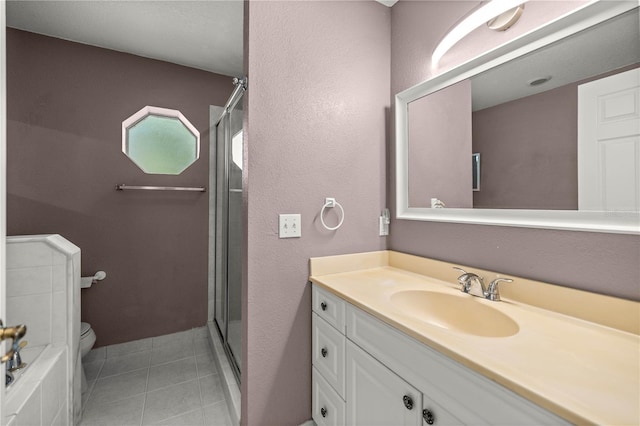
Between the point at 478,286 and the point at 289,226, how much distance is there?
0.87 meters

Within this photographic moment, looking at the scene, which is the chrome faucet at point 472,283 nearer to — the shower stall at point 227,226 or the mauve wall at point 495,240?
the mauve wall at point 495,240

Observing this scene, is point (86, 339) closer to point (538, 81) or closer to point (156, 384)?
point (156, 384)

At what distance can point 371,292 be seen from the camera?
1.13 metres

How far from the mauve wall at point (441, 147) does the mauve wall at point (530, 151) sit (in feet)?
0.23

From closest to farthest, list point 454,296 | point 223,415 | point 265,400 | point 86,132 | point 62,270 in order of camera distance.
Result: point 454,296
point 265,400
point 62,270
point 223,415
point 86,132

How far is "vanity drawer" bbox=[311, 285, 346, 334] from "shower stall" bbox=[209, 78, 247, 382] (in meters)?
0.55

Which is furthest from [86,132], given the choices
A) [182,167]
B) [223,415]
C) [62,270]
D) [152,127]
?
[223,415]

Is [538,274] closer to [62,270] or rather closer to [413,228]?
[413,228]

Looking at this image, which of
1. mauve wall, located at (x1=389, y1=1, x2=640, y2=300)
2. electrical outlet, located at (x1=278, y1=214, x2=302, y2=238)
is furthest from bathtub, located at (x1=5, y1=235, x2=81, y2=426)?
mauve wall, located at (x1=389, y1=1, x2=640, y2=300)

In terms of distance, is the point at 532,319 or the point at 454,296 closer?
the point at 532,319

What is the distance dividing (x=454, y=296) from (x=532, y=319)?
0.27m

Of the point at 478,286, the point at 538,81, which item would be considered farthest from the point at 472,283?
the point at 538,81

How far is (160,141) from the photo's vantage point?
2.38m

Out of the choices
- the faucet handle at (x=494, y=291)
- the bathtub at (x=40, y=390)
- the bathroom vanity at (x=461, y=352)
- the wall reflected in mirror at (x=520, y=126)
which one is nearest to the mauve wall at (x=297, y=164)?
the bathroom vanity at (x=461, y=352)
